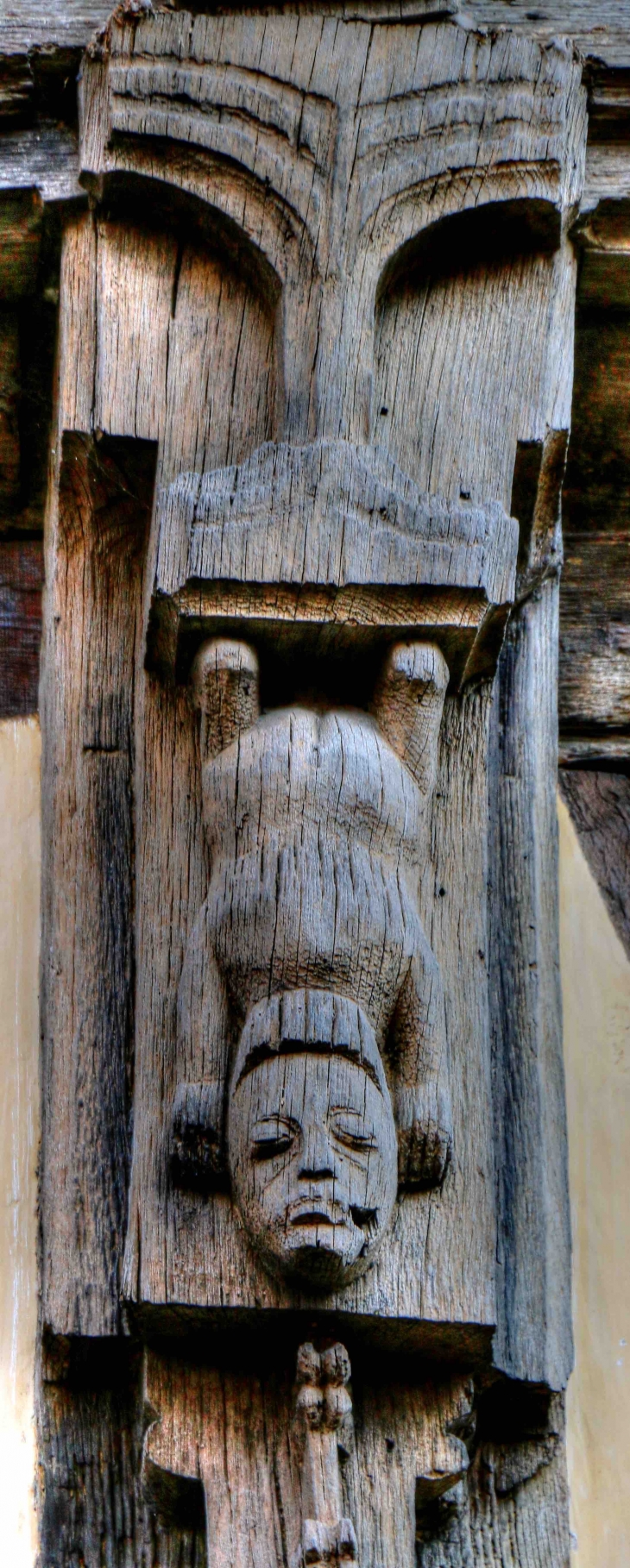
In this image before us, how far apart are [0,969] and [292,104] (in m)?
1.08

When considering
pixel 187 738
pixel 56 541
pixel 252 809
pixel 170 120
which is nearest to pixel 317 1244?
pixel 252 809

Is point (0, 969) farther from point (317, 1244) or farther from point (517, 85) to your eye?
point (517, 85)

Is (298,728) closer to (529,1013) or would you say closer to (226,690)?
(226,690)

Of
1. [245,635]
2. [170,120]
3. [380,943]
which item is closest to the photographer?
[380,943]

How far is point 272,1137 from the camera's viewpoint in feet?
6.93

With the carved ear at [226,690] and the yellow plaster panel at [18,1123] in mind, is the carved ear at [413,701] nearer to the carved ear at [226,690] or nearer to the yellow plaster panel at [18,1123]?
the carved ear at [226,690]

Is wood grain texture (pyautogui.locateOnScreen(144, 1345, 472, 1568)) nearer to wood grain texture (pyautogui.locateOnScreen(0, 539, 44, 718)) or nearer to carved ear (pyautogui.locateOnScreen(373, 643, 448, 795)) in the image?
carved ear (pyautogui.locateOnScreen(373, 643, 448, 795))

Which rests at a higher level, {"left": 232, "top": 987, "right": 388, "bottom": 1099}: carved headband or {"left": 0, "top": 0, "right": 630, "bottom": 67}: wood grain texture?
{"left": 0, "top": 0, "right": 630, "bottom": 67}: wood grain texture

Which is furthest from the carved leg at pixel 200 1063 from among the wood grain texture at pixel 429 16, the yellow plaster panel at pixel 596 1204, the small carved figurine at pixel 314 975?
the wood grain texture at pixel 429 16

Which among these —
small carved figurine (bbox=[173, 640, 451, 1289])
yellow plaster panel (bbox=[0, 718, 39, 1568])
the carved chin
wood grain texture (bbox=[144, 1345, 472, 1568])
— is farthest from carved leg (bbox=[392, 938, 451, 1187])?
yellow plaster panel (bbox=[0, 718, 39, 1568])

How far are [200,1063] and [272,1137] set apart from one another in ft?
0.47

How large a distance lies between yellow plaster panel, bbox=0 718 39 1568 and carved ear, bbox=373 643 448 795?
56 centimetres

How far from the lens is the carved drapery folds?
2.16 meters

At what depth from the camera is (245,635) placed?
2379 mm
